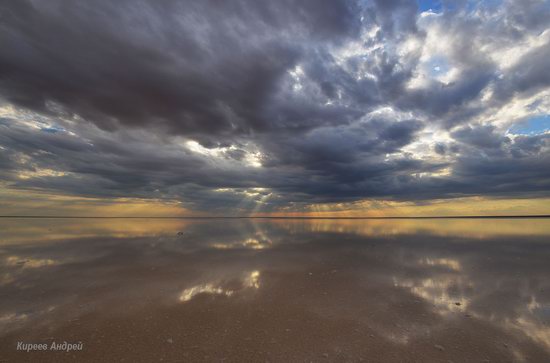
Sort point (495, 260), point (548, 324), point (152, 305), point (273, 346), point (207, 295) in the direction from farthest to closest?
point (495, 260), point (207, 295), point (152, 305), point (548, 324), point (273, 346)

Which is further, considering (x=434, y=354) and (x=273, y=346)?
(x=273, y=346)

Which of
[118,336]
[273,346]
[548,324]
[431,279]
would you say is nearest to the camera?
[273,346]

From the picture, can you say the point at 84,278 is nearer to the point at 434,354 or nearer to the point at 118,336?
the point at 118,336

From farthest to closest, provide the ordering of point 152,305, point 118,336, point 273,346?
point 152,305 → point 118,336 → point 273,346

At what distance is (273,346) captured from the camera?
5.30 m

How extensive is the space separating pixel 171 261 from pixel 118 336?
830 centimetres

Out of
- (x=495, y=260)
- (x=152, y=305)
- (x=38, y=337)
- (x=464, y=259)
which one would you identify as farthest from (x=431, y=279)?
(x=38, y=337)

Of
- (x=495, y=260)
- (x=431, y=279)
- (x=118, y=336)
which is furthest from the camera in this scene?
(x=495, y=260)

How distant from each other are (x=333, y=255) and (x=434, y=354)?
35.7 feet

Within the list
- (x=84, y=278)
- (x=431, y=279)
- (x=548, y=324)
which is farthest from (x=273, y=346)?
(x=84, y=278)

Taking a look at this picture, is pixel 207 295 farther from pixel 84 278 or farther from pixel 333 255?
pixel 333 255

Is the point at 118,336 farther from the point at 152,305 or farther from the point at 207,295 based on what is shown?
the point at 207,295

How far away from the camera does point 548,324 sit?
241 inches

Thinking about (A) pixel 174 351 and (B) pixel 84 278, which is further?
(B) pixel 84 278
